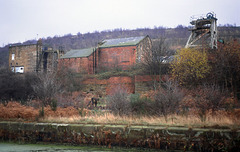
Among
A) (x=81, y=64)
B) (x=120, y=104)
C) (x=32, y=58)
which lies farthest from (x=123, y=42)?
(x=120, y=104)

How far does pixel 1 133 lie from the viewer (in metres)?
8.73

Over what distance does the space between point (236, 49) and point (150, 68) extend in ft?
28.1

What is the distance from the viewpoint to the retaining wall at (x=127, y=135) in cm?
611

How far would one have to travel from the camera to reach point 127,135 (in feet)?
23.4

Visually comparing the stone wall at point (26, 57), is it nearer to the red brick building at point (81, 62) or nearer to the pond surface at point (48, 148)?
the red brick building at point (81, 62)

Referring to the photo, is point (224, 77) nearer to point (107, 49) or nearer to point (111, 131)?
point (111, 131)

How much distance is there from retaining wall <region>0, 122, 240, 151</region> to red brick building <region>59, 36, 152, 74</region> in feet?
74.0

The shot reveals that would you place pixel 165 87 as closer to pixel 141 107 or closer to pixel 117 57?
pixel 141 107

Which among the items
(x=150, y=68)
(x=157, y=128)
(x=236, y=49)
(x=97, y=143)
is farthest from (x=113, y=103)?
(x=236, y=49)

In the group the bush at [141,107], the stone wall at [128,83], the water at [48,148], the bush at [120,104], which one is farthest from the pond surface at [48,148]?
the stone wall at [128,83]

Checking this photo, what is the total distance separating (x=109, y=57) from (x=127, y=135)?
1046 inches

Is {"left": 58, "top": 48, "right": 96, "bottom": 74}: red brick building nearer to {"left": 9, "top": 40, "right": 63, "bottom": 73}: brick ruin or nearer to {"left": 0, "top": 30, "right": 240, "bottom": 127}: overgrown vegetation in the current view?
{"left": 0, "top": 30, "right": 240, "bottom": 127}: overgrown vegetation

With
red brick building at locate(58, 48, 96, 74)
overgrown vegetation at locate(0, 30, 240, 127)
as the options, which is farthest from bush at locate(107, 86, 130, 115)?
red brick building at locate(58, 48, 96, 74)

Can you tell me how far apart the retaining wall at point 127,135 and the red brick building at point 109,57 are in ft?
74.0
